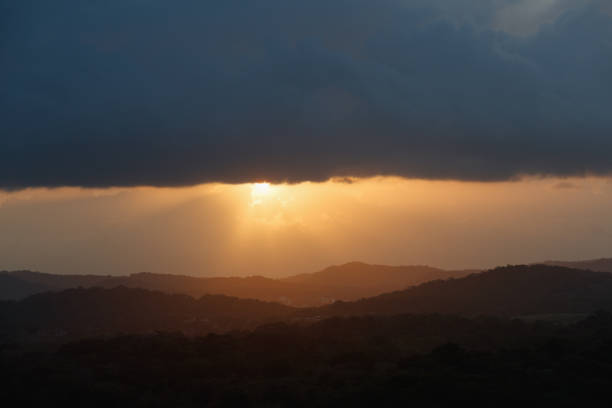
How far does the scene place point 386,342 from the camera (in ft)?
304

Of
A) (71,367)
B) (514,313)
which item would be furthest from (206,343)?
(514,313)

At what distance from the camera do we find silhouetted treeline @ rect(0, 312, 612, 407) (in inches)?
2377

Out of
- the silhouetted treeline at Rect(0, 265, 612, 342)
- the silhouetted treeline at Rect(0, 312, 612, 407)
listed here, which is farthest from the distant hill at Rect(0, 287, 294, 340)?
the silhouetted treeline at Rect(0, 312, 612, 407)

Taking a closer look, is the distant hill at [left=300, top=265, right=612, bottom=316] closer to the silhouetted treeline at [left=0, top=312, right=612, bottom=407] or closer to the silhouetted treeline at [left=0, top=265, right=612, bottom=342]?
the silhouetted treeline at [left=0, top=265, right=612, bottom=342]

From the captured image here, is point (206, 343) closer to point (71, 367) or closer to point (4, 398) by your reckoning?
point (71, 367)

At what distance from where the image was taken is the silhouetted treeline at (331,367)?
198 ft

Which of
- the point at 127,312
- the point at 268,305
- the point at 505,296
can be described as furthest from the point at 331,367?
the point at 268,305

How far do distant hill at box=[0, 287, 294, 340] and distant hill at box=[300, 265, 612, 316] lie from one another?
769 inches

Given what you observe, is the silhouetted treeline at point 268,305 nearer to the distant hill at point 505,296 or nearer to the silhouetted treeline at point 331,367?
the distant hill at point 505,296

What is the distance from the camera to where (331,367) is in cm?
7600

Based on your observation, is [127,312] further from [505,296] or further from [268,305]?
[505,296]

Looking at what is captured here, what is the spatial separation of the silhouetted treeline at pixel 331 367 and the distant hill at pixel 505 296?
46071mm

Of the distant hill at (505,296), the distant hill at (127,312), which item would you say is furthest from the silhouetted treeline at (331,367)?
the distant hill at (127,312)

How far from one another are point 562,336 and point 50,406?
58895 mm
